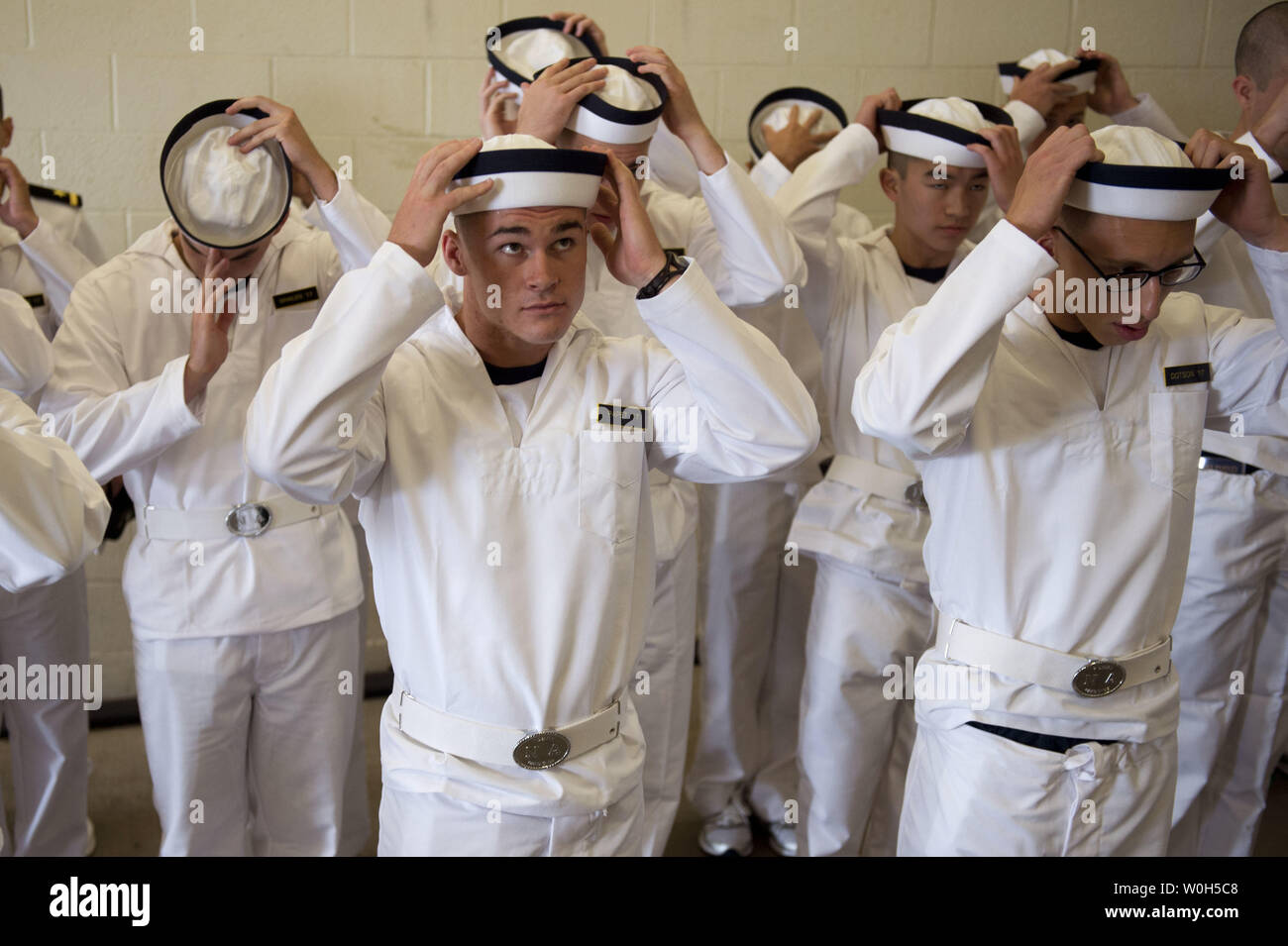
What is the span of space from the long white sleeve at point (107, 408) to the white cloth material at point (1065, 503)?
1285mm

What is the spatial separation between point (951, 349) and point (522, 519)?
2.24 feet

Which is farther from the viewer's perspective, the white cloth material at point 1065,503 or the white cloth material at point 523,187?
the white cloth material at point 1065,503

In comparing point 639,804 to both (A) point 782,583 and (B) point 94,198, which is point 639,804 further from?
(B) point 94,198

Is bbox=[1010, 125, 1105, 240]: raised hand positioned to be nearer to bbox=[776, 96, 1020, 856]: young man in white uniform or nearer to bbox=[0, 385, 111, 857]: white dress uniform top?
bbox=[776, 96, 1020, 856]: young man in white uniform

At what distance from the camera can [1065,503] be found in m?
2.02

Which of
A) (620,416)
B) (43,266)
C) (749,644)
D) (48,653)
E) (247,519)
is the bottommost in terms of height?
(749,644)

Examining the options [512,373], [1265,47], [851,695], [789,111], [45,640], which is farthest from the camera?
[789,111]

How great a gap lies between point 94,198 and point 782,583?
2336 mm

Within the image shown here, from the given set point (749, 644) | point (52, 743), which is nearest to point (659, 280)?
point (749, 644)

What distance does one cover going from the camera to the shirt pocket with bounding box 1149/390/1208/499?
204 centimetres

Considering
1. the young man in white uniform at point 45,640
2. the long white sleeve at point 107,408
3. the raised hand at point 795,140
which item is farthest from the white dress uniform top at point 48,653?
the raised hand at point 795,140

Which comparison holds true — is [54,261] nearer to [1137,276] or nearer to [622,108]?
[622,108]

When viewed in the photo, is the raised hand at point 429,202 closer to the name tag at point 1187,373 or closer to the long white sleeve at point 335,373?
the long white sleeve at point 335,373

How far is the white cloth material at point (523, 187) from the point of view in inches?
70.8
